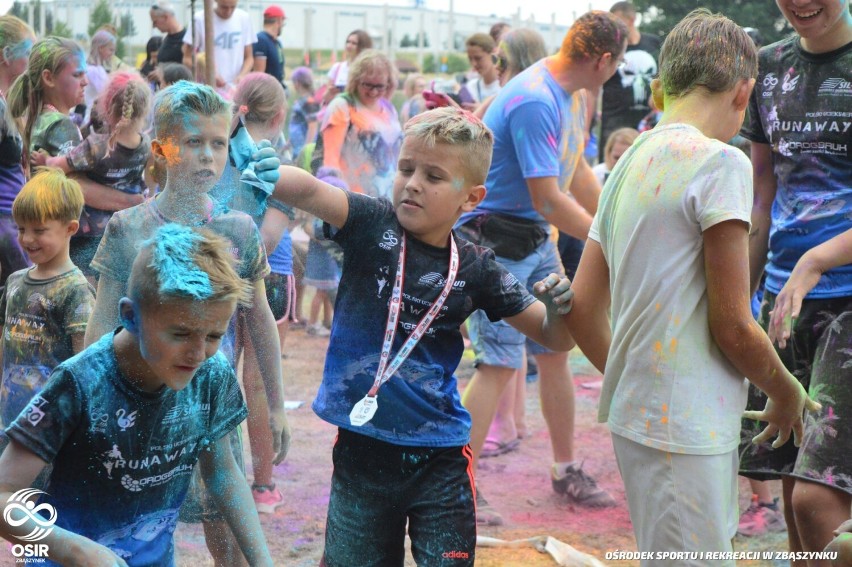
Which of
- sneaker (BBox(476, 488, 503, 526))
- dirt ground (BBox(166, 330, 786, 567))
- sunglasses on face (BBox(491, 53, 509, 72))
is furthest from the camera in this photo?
sunglasses on face (BBox(491, 53, 509, 72))

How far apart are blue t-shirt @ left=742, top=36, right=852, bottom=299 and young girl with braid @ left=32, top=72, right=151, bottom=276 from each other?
257 centimetres

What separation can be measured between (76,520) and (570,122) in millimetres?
3061

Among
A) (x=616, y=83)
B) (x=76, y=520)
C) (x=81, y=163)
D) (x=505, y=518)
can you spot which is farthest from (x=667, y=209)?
(x=616, y=83)

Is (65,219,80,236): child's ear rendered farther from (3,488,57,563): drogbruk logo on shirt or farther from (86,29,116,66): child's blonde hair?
(86,29,116,66): child's blonde hair

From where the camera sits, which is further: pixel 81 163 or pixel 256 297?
pixel 81 163

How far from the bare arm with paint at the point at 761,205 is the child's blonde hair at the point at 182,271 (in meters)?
2.15

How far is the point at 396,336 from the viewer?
2875 mm

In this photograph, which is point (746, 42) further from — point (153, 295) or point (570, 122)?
point (570, 122)

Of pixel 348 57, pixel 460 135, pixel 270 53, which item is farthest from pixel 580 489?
pixel 348 57

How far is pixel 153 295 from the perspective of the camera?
2.21 meters

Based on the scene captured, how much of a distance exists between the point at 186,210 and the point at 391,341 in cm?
75

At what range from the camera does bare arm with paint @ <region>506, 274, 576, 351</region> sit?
9.12ft

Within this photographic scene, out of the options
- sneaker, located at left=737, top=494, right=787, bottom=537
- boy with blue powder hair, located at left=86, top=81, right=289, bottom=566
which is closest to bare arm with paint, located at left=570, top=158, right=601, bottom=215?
sneaker, located at left=737, top=494, right=787, bottom=537

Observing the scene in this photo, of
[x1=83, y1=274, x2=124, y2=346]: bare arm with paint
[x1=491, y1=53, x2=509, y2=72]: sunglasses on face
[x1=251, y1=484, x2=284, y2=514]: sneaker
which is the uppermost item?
[x1=491, y1=53, x2=509, y2=72]: sunglasses on face
